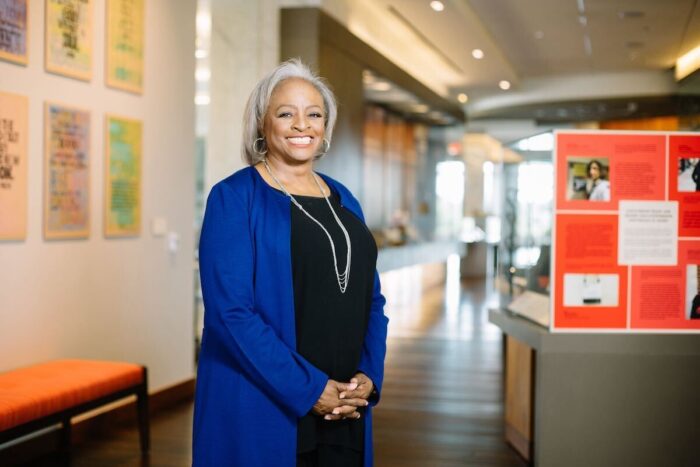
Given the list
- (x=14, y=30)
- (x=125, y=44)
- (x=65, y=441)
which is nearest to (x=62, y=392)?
(x=65, y=441)

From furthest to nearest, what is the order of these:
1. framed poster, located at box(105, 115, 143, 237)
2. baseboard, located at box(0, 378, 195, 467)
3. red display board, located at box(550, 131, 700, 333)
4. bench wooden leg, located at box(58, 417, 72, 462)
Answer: framed poster, located at box(105, 115, 143, 237), bench wooden leg, located at box(58, 417, 72, 462), baseboard, located at box(0, 378, 195, 467), red display board, located at box(550, 131, 700, 333)

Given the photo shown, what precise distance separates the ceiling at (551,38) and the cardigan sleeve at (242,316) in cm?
675

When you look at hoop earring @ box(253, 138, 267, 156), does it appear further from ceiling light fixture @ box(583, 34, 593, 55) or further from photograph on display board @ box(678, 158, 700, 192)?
ceiling light fixture @ box(583, 34, 593, 55)

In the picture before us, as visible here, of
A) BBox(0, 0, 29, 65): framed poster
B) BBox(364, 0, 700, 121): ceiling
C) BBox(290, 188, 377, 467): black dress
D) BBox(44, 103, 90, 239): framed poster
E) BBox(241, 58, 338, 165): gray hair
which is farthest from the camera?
BBox(364, 0, 700, 121): ceiling

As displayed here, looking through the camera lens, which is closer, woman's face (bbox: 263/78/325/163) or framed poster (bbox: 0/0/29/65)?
woman's face (bbox: 263/78/325/163)

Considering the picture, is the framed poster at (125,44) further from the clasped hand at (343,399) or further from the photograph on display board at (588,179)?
the clasped hand at (343,399)

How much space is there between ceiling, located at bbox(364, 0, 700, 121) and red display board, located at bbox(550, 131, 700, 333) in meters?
4.26

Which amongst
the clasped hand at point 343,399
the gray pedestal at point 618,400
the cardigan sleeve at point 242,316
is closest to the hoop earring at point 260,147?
the cardigan sleeve at point 242,316

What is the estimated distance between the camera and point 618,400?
13.5 ft

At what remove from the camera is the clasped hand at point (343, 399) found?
2178 mm

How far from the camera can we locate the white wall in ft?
15.5

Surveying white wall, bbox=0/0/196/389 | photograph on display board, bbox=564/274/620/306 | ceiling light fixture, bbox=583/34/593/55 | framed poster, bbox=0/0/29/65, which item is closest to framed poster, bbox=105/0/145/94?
white wall, bbox=0/0/196/389

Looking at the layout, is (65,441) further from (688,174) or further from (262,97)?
(688,174)

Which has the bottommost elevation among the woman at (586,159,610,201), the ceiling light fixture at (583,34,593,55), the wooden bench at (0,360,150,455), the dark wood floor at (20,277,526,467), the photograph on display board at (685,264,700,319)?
the dark wood floor at (20,277,526,467)
